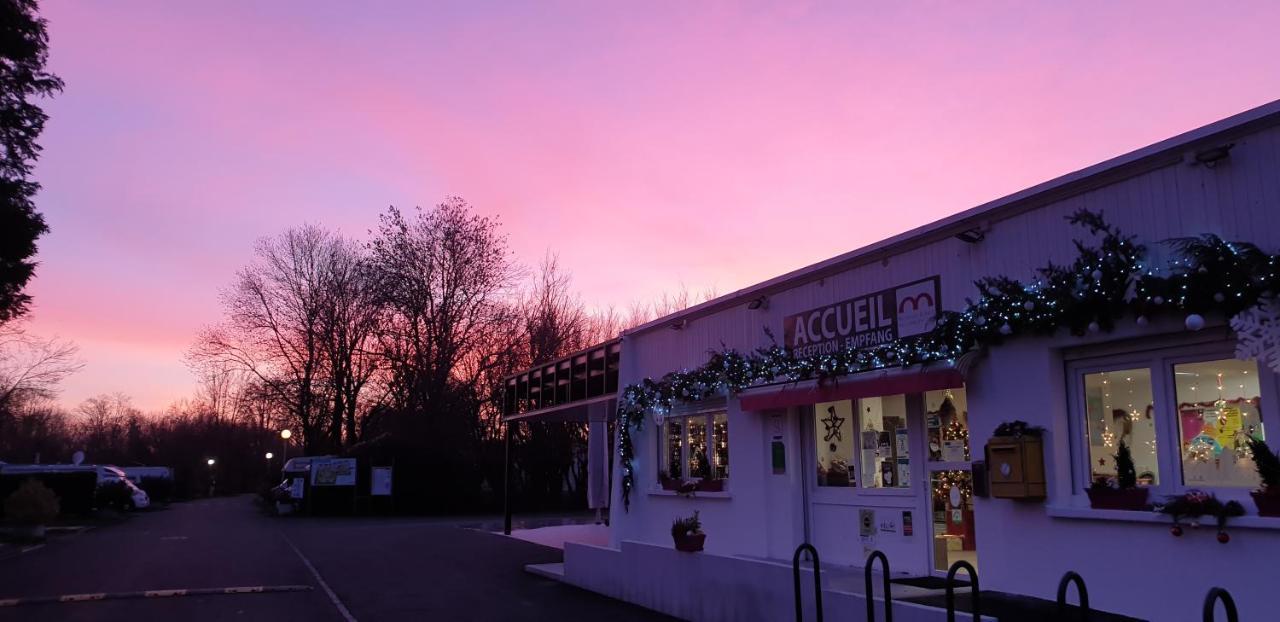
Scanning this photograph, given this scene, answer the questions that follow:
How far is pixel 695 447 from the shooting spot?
46.2 ft

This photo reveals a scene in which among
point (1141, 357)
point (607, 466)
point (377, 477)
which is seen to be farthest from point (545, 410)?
point (377, 477)

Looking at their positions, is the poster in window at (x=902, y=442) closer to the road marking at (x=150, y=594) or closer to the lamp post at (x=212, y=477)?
the road marking at (x=150, y=594)

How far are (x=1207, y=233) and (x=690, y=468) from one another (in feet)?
28.4

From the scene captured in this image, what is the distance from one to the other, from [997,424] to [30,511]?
22.3 m

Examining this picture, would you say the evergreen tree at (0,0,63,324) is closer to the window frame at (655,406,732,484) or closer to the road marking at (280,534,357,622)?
the road marking at (280,534,357,622)

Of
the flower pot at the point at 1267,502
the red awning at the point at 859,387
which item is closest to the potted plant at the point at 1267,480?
the flower pot at the point at 1267,502

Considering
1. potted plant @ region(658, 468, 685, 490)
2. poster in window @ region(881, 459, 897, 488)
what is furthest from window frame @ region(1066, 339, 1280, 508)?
potted plant @ region(658, 468, 685, 490)

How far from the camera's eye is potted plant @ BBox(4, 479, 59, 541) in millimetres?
21266

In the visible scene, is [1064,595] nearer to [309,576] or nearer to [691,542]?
[691,542]

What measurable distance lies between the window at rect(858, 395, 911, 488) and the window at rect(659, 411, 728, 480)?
9.08 feet

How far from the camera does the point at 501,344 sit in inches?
1489

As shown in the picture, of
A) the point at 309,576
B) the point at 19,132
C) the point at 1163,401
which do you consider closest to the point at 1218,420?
the point at 1163,401

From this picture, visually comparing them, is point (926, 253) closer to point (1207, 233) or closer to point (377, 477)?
point (1207, 233)

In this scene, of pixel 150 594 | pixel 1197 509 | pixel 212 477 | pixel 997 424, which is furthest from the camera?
pixel 212 477
